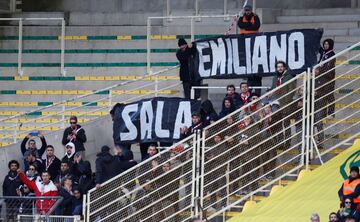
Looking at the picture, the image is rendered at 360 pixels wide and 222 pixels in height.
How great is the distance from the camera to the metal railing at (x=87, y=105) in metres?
26.5

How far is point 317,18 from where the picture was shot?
28594mm

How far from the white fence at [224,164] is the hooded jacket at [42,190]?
1.94 feet

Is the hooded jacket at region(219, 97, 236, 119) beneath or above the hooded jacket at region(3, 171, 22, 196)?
above

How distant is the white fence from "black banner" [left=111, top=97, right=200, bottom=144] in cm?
121

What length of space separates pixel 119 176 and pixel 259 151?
195 centimetres

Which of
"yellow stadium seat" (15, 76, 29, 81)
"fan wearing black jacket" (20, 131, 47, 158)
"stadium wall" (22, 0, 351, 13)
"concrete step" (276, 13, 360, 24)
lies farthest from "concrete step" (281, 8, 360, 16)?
"fan wearing black jacket" (20, 131, 47, 158)

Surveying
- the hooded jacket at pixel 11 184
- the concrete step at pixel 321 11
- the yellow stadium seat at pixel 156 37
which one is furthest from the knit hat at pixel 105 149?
the concrete step at pixel 321 11

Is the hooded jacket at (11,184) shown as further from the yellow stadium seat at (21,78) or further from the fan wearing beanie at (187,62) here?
the yellow stadium seat at (21,78)

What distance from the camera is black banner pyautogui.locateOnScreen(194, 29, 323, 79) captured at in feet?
79.8

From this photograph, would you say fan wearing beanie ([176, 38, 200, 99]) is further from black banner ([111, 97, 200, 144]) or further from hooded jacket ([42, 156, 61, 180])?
hooded jacket ([42, 156, 61, 180])

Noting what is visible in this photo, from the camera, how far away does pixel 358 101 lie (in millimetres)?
24094

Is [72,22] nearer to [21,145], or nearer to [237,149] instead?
[21,145]

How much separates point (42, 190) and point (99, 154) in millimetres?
988

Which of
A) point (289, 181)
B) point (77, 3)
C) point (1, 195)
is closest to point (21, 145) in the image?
point (1, 195)
